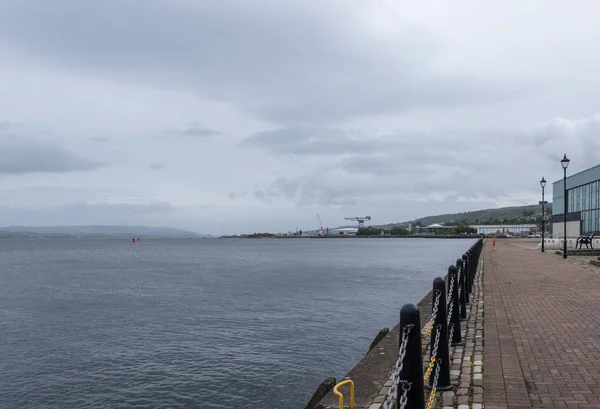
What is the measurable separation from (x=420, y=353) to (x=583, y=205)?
201 feet

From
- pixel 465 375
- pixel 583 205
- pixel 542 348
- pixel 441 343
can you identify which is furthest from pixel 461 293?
pixel 583 205

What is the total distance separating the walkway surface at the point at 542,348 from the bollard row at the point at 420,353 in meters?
0.55

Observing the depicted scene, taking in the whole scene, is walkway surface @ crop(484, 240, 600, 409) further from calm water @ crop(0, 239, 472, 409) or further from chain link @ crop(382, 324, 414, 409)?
calm water @ crop(0, 239, 472, 409)

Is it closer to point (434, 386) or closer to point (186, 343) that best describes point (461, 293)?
point (434, 386)

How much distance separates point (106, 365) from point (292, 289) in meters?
16.6

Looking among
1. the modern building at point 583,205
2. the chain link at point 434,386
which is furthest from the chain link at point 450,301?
the modern building at point 583,205

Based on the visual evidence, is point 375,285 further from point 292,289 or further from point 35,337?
point 35,337

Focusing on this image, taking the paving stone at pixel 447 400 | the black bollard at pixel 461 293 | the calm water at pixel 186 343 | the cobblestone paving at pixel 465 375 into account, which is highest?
the black bollard at pixel 461 293

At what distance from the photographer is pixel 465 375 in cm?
624

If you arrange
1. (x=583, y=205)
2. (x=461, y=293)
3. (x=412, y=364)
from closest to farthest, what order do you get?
(x=412, y=364)
(x=461, y=293)
(x=583, y=205)

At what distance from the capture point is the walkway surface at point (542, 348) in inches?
215

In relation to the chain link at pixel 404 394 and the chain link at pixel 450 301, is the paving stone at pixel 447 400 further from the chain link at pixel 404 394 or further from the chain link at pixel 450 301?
the chain link at pixel 450 301

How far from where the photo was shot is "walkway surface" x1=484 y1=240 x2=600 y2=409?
215 inches

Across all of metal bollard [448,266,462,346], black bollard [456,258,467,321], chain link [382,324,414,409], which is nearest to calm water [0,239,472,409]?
black bollard [456,258,467,321]
